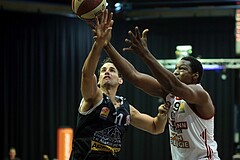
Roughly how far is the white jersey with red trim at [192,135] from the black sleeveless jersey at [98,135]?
0.54m

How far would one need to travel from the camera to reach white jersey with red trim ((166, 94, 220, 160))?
12.6ft

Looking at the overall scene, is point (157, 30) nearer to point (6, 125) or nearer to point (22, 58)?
point (22, 58)

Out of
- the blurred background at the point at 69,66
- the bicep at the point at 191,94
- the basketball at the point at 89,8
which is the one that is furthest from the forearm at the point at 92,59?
the blurred background at the point at 69,66

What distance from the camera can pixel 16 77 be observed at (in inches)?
471

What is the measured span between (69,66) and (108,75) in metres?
8.23

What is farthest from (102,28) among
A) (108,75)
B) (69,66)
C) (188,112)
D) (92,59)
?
(69,66)

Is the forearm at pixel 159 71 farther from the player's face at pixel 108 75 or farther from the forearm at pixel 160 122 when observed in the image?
the forearm at pixel 160 122

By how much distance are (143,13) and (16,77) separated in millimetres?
3874

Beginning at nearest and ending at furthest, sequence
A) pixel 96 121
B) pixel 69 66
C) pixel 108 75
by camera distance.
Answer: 1. pixel 96 121
2. pixel 108 75
3. pixel 69 66

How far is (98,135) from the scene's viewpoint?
3.79 m

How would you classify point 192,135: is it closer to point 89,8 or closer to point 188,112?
point 188,112

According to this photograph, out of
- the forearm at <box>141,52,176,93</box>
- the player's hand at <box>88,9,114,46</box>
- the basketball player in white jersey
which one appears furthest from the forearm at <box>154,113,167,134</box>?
the player's hand at <box>88,9,114,46</box>

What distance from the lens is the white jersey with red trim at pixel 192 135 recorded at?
3.83m

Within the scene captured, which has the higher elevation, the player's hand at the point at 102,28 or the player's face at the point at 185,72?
the player's hand at the point at 102,28
